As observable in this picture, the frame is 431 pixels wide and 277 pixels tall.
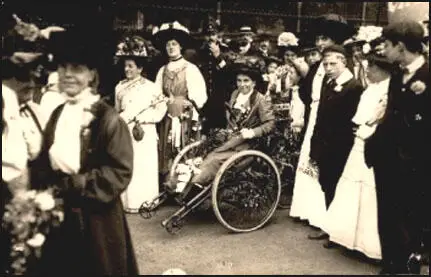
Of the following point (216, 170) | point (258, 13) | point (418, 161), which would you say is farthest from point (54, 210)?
point (258, 13)

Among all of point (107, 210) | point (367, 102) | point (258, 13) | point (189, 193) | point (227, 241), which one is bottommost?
point (227, 241)

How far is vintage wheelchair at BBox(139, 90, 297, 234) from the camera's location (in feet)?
18.3

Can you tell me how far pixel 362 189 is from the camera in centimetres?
527

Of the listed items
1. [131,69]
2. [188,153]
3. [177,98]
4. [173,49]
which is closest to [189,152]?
[188,153]

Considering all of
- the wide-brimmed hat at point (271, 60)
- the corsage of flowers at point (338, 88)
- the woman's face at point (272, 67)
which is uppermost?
the wide-brimmed hat at point (271, 60)

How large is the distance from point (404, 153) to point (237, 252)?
186 centimetres

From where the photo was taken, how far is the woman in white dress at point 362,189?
16.4ft

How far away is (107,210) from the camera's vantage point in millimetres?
3633

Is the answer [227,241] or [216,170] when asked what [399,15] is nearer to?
[216,170]

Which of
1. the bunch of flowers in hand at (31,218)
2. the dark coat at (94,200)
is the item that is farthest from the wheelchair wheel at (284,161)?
the bunch of flowers in hand at (31,218)

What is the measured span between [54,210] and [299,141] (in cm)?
402

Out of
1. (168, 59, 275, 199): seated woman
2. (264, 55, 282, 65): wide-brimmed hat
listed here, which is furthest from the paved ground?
(264, 55, 282, 65): wide-brimmed hat

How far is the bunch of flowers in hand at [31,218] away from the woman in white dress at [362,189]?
2.83 meters

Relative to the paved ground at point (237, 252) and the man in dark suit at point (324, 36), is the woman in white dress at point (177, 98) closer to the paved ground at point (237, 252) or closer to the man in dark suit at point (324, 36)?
the paved ground at point (237, 252)
